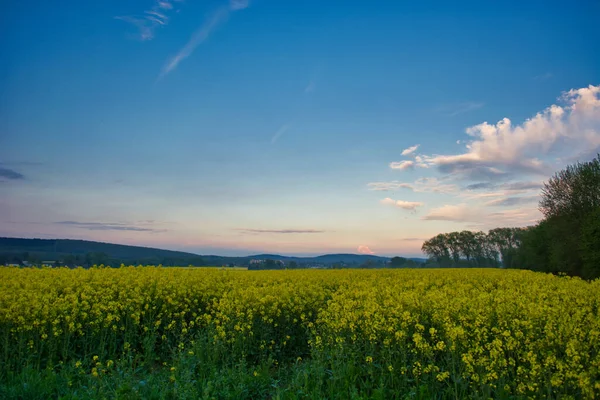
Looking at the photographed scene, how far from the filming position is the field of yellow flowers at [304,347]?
5.88 metres

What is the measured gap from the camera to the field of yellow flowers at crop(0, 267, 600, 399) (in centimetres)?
588

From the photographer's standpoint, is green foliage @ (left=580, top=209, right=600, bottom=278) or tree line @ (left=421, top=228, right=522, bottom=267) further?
tree line @ (left=421, top=228, right=522, bottom=267)

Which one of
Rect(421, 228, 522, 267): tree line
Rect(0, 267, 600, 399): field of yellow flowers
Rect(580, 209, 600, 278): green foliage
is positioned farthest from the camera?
Rect(421, 228, 522, 267): tree line

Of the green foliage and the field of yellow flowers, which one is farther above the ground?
the green foliage

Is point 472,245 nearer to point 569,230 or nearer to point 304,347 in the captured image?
point 569,230

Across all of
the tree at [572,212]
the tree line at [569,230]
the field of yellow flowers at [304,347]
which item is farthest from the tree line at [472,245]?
the field of yellow flowers at [304,347]

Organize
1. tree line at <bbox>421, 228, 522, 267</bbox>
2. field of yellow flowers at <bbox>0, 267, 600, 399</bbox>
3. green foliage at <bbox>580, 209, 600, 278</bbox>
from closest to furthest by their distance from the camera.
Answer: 1. field of yellow flowers at <bbox>0, 267, 600, 399</bbox>
2. green foliage at <bbox>580, 209, 600, 278</bbox>
3. tree line at <bbox>421, 228, 522, 267</bbox>

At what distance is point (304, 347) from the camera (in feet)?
32.7

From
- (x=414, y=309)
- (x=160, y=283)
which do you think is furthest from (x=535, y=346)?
(x=160, y=283)

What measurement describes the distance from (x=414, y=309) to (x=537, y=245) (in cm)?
4789

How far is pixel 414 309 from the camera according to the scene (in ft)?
27.2

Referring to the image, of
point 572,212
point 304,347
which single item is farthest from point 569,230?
point 304,347

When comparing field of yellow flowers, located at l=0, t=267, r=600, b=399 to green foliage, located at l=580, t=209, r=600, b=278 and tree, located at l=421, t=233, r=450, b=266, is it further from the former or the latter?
tree, located at l=421, t=233, r=450, b=266

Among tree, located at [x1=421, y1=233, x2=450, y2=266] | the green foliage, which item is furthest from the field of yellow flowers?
tree, located at [x1=421, y1=233, x2=450, y2=266]
